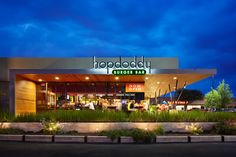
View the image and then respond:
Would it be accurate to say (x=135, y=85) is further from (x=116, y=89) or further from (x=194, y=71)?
(x=194, y=71)

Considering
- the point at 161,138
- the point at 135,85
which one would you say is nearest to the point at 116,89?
the point at 135,85

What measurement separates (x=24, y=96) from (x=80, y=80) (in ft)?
18.7

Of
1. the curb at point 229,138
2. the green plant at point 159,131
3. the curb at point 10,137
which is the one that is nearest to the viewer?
the curb at point 229,138

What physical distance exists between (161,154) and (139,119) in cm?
617

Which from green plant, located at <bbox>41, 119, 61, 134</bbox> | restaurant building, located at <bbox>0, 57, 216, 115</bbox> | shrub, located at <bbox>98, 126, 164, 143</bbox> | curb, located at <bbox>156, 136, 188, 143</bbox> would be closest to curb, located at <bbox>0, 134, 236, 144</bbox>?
curb, located at <bbox>156, 136, 188, 143</bbox>

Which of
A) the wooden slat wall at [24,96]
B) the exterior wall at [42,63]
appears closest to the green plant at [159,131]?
the wooden slat wall at [24,96]

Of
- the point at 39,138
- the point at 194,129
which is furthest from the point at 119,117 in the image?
the point at 39,138

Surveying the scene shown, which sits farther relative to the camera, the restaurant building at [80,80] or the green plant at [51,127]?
the restaurant building at [80,80]

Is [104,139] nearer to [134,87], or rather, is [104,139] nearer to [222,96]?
[134,87]

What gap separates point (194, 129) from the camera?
15.9m

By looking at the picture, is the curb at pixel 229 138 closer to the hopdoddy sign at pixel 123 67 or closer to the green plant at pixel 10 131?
the green plant at pixel 10 131

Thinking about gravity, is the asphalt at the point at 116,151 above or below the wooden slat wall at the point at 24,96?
below

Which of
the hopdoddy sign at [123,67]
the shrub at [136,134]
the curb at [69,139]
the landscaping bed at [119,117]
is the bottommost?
the curb at [69,139]

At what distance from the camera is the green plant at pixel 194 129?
15930mm
